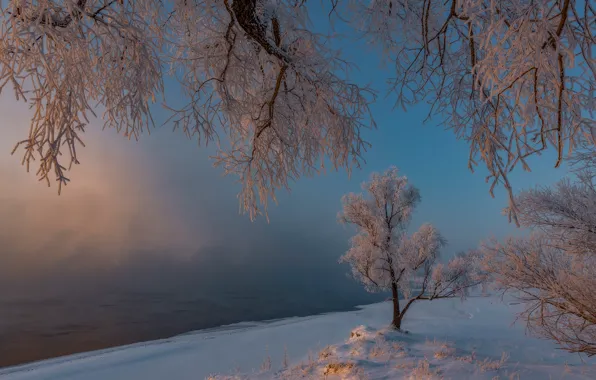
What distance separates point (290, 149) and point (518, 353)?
13.4 m

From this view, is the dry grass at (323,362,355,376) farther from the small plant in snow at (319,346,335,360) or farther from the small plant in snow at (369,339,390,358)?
the small plant in snow at (319,346,335,360)

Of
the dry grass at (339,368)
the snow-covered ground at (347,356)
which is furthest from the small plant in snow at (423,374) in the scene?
the dry grass at (339,368)

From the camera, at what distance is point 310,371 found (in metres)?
6.19

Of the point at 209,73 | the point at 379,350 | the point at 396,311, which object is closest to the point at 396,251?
the point at 396,311

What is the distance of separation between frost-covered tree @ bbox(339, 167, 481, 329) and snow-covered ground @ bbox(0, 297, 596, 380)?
1882 millimetres

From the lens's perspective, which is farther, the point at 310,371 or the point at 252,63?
the point at 310,371

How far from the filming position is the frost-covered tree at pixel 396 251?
14.2 m

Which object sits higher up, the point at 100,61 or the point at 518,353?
the point at 100,61

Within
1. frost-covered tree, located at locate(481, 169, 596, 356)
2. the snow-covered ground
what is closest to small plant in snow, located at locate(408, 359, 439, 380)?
the snow-covered ground

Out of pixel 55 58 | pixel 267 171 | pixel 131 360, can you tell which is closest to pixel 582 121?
pixel 267 171

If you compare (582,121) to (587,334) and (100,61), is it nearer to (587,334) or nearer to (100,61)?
(100,61)

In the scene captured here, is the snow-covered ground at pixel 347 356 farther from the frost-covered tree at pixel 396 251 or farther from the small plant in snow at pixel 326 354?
the frost-covered tree at pixel 396 251

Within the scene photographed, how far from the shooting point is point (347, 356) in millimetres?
7172

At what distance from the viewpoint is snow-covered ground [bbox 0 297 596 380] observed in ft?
19.0
